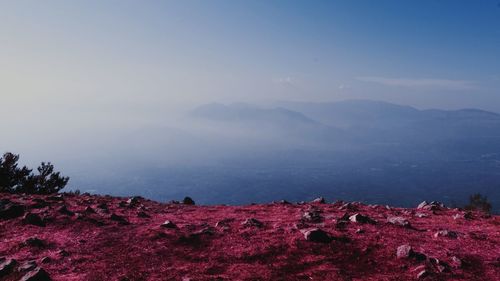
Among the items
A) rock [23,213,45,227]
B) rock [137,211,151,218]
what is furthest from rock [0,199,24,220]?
rock [137,211,151,218]

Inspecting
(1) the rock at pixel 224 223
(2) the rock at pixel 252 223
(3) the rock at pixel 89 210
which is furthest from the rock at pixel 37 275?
(2) the rock at pixel 252 223

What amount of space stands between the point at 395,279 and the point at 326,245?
10.6 ft

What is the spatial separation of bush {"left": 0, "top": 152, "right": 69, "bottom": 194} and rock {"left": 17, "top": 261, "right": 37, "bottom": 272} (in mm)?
26123

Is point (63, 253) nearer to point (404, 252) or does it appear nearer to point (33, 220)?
point (33, 220)

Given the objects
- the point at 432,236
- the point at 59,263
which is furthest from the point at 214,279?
the point at 432,236

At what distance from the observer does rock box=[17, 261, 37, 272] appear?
1309cm

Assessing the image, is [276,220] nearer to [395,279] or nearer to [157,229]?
[157,229]

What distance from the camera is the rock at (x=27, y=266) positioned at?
13086 mm

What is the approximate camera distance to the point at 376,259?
13.9m

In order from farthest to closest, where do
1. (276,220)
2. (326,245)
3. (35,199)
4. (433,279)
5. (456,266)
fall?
(35,199) < (276,220) < (326,245) < (456,266) < (433,279)

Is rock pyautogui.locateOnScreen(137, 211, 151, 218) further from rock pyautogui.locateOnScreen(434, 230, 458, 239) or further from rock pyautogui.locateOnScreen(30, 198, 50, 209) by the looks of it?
rock pyautogui.locateOnScreen(434, 230, 458, 239)

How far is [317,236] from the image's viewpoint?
51.4 feet

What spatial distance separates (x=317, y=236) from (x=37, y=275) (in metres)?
9.80

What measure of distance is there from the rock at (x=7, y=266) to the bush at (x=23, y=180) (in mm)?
25631
